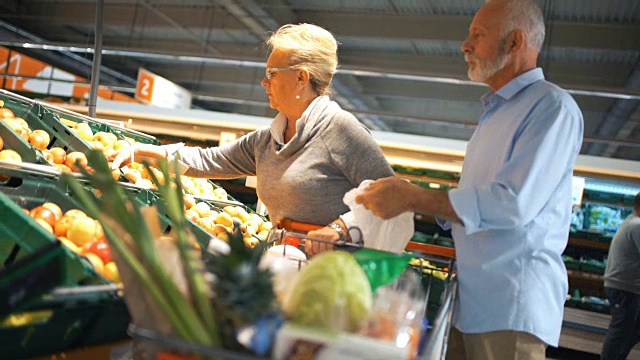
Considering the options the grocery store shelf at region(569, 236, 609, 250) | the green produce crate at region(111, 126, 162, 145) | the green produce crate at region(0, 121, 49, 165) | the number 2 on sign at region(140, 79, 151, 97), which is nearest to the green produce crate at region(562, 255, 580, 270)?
the grocery store shelf at region(569, 236, 609, 250)

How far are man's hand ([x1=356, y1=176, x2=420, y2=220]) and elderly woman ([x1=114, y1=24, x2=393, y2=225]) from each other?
0.68 m

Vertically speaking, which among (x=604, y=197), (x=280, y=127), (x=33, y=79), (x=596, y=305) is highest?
(x=33, y=79)

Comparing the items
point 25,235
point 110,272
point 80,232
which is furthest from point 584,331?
point 25,235

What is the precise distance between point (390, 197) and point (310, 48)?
39.4 inches

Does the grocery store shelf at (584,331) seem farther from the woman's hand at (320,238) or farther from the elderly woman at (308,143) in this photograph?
the woman's hand at (320,238)

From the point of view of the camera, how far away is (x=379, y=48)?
34.8 ft

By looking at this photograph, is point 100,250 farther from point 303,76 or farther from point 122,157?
point 122,157

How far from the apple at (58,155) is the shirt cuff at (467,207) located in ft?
6.94

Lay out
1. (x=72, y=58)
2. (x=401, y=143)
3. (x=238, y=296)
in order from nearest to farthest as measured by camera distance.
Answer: (x=238, y=296)
(x=401, y=143)
(x=72, y=58)

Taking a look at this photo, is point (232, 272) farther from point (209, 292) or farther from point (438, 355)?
point (438, 355)

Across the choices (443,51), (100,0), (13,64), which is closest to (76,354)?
(100,0)

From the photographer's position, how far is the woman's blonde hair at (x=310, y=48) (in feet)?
7.71

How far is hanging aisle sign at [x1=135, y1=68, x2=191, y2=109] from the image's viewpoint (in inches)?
336

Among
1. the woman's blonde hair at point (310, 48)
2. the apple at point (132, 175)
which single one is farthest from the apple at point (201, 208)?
the woman's blonde hair at point (310, 48)
